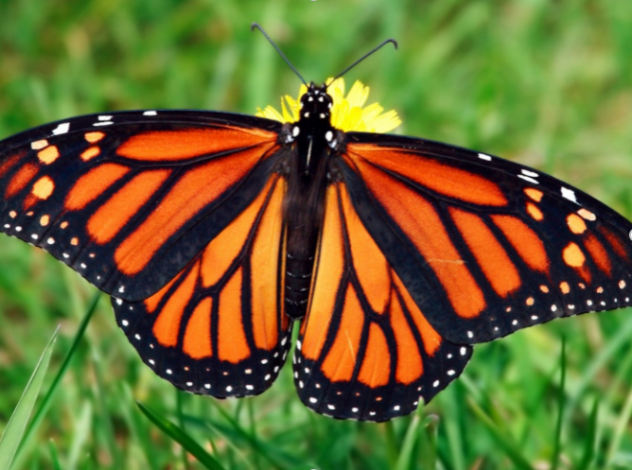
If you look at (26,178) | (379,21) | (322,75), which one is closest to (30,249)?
(26,178)

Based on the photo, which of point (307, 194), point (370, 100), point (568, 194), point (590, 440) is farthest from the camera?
point (370, 100)

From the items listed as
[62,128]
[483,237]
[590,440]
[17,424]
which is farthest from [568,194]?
[17,424]

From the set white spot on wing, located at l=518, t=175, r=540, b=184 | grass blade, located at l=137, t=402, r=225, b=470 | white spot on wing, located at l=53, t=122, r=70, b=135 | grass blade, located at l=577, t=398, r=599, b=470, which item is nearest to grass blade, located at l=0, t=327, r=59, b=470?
grass blade, located at l=137, t=402, r=225, b=470

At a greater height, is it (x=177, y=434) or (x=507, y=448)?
(x=507, y=448)

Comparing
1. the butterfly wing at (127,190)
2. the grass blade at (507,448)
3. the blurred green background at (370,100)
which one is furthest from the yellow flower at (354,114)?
the grass blade at (507,448)

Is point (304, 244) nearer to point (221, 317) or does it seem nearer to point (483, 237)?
point (221, 317)

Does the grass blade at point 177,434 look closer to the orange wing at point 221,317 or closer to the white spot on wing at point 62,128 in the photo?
the orange wing at point 221,317

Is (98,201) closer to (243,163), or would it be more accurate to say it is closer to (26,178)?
(26,178)
